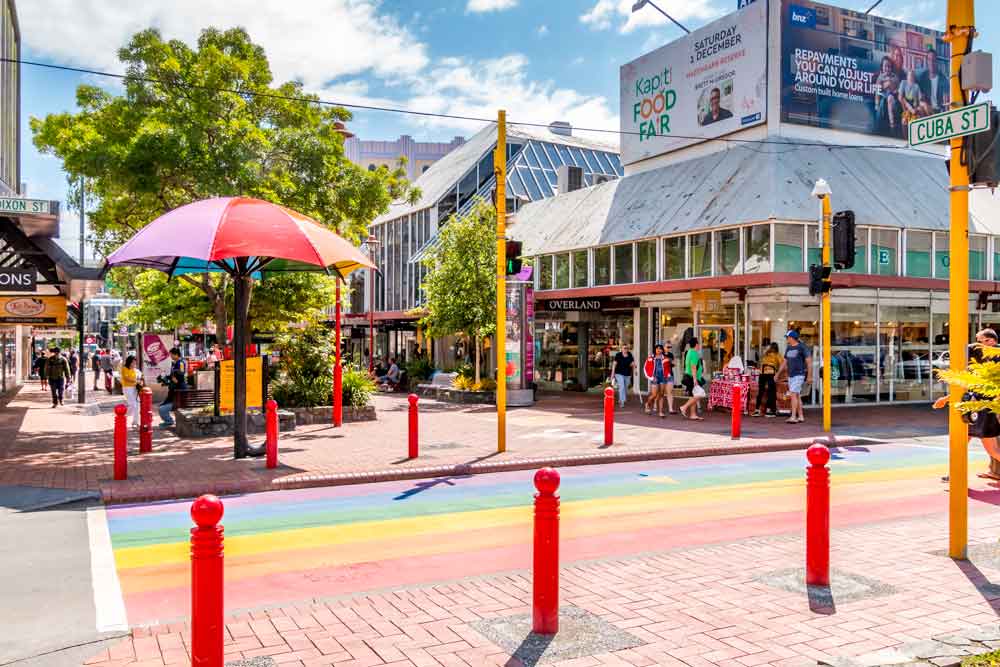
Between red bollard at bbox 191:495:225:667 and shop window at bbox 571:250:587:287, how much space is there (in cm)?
2354

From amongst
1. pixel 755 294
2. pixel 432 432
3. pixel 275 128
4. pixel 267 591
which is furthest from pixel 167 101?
pixel 755 294

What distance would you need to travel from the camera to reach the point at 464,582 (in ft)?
20.5

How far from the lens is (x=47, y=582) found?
6359 millimetres

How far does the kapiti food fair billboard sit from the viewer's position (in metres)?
23.7

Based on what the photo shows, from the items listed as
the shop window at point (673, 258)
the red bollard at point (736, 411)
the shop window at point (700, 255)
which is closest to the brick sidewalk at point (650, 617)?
the red bollard at point (736, 411)

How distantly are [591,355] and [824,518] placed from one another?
2383cm

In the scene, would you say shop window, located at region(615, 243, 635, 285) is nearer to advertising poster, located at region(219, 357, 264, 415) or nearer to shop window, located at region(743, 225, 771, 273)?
shop window, located at region(743, 225, 771, 273)

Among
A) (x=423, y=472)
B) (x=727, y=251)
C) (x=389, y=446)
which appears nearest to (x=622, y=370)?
(x=727, y=251)

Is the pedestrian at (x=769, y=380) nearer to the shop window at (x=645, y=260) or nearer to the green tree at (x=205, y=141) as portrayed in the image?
the shop window at (x=645, y=260)

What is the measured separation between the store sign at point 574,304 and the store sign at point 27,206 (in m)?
16.2

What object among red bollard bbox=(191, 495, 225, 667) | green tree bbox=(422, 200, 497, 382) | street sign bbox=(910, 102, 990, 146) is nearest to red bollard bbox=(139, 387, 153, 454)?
red bollard bbox=(191, 495, 225, 667)

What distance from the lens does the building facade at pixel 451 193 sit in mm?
40625

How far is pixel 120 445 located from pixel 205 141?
6879 millimetres

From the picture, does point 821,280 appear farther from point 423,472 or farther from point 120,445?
point 120,445
